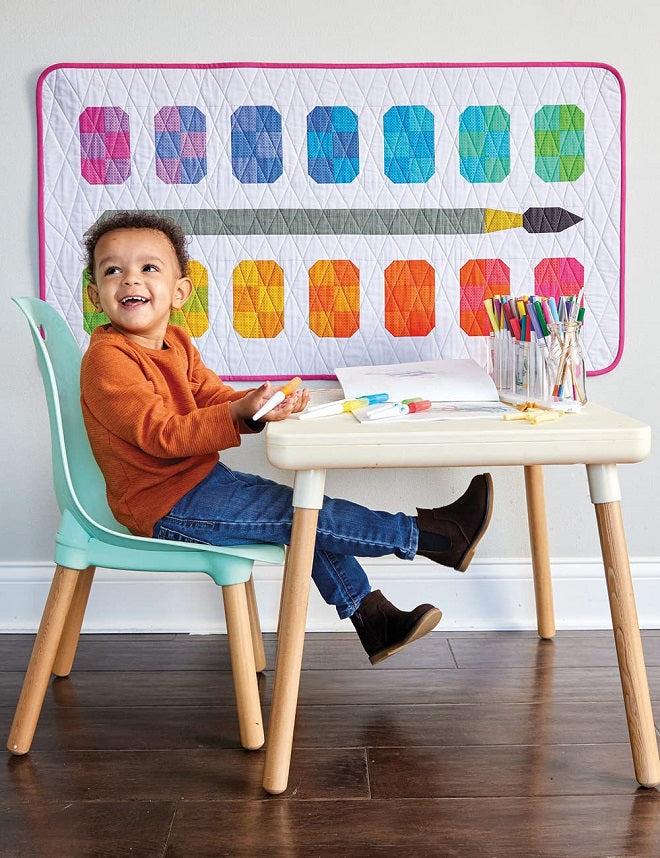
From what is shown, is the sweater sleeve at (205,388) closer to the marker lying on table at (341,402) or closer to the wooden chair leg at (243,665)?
the marker lying on table at (341,402)

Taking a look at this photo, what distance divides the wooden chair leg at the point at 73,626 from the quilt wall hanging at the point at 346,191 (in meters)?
0.53

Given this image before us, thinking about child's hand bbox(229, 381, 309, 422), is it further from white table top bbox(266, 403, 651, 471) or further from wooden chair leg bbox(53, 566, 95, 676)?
wooden chair leg bbox(53, 566, 95, 676)

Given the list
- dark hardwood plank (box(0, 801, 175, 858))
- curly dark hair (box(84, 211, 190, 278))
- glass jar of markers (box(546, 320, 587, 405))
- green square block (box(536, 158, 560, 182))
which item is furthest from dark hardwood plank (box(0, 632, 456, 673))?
green square block (box(536, 158, 560, 182))

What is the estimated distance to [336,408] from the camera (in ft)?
4.62

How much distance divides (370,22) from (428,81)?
6.8 inches

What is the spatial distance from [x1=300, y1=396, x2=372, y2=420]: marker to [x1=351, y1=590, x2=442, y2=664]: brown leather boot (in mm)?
358

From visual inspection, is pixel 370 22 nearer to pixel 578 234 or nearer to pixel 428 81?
pixel 428 81

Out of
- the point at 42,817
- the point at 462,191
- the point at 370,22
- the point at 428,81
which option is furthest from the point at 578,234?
the point at 42,817

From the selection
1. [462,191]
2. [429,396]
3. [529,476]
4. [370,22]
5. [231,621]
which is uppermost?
[370,22]

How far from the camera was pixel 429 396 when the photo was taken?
5.02 feet

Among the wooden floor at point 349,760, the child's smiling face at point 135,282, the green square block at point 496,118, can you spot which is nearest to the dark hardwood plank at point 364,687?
the wooden floor at point 349,760

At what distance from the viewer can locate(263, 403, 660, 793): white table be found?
122 cm

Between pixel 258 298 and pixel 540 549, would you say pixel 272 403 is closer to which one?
pixel 258 298

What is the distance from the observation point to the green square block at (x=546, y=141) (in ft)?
6.19
